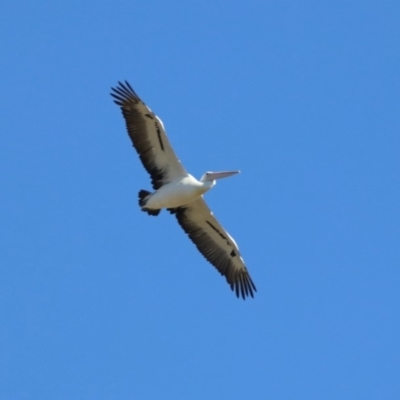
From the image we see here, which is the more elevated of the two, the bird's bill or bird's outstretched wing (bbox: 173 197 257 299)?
the bird's bill

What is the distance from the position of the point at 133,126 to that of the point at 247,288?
4.12 m

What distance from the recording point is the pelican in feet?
74.4

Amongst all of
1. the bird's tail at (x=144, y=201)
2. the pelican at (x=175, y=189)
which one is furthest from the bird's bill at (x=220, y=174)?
the bird's tail at (x=144, y=201)

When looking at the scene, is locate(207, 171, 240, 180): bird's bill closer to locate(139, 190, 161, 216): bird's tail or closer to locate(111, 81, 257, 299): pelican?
locate(111, 81, 257, 299): pelican

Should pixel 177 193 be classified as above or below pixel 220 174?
below

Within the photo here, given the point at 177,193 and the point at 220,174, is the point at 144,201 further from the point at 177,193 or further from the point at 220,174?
the point at 220,174

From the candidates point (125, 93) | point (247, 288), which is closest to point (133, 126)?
point (125, 93)

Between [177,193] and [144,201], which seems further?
[144,201]

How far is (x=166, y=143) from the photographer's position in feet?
74.7

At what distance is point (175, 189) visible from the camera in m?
22.9

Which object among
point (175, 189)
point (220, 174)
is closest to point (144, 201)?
point (175, 189)

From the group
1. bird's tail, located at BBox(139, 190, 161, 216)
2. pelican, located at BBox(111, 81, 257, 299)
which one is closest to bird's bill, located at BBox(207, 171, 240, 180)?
pelican, located at BBox(111, 81, 257, 299)

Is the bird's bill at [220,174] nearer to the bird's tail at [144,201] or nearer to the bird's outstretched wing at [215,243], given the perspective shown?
the bird's outstretched wing at [215,243]

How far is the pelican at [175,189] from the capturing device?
22.7 metres
